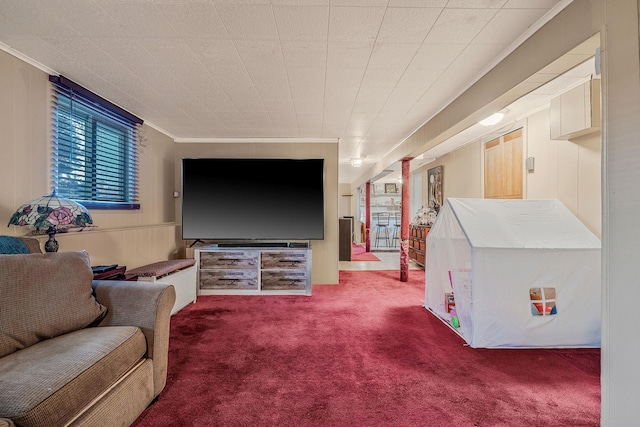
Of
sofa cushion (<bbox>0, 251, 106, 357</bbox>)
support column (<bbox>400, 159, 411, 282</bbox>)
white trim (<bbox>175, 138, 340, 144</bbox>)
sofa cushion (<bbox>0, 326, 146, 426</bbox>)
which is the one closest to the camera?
sofa cushion (<bbox>0, 326, 146, 426</bbox>)

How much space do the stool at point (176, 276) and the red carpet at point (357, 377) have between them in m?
0.33

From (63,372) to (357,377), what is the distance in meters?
1.58

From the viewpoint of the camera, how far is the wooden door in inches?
145

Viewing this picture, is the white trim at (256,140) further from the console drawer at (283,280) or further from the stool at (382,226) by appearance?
the stool at (382,226)

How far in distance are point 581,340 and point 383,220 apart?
898 cm

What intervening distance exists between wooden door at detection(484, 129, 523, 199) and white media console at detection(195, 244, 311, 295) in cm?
264

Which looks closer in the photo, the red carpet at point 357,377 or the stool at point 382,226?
the red carpet at point 357,377

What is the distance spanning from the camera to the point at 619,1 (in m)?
1.07

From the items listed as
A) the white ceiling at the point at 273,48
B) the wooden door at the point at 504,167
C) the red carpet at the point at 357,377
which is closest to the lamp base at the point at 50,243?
the red carpet at the point at 357,377

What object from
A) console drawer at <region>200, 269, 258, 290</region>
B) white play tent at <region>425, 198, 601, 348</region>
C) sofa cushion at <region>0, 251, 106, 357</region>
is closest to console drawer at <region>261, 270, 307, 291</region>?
console drawer at <region>200, 269, 258, 290</region>

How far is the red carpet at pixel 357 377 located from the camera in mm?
1641

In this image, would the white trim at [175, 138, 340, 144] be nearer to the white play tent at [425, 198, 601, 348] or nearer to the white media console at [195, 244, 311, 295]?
the white media console at [195, 244, 311, 295]

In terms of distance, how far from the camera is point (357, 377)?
2027 mm

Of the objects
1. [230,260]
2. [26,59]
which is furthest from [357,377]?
[26,59]
